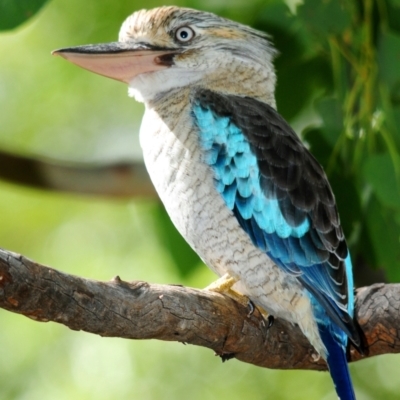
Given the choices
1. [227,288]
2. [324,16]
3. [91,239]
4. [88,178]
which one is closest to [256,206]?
[227,288]

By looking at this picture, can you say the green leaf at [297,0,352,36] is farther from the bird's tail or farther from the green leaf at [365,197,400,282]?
the bird's tail

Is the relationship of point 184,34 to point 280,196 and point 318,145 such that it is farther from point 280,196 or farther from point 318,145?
point 280,196

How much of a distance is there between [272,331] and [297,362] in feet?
0.58

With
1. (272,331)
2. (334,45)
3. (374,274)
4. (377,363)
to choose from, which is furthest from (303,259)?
(377,363)

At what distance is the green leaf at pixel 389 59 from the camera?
3344mm

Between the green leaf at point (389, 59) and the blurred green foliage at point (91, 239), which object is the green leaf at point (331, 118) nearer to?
the green leaf at point (389, 59)

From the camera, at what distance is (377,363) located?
6.58 m

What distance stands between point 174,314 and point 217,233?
554 mm

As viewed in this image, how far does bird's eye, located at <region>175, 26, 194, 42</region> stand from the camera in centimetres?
372

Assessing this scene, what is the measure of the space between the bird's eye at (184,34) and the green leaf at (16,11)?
87cm

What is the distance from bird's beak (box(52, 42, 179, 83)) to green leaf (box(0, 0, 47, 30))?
1.41 ft

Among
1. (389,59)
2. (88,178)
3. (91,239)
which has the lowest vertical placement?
(91,239)

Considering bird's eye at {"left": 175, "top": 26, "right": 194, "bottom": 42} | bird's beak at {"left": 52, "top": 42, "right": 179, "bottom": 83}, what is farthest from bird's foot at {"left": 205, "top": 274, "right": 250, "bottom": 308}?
bird's eye at {"left": 175, "top": 26, "right": 194, "bottom": 42}

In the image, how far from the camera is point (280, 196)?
10.6ft
